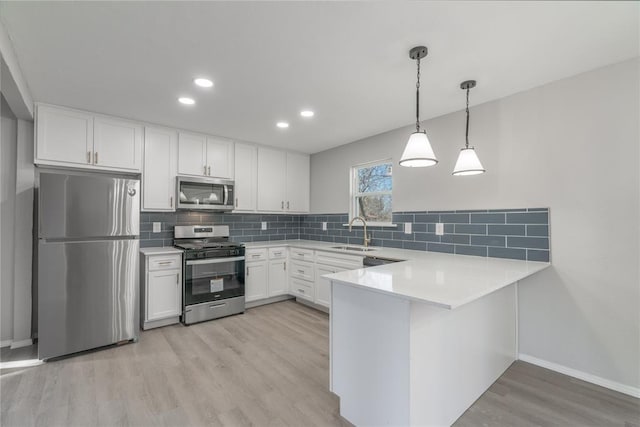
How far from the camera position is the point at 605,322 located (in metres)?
2.08

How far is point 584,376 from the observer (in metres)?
2.16

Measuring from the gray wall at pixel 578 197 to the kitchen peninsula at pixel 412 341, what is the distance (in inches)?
20.5

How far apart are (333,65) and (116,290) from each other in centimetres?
281

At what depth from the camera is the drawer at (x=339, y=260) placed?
3.23m

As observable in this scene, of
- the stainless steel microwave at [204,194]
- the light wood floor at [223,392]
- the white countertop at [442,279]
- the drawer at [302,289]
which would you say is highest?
the stainless steel microwave at [204,194]

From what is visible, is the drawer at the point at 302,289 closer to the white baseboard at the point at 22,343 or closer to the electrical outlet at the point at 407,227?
the electrical outlet at the point at 407,227

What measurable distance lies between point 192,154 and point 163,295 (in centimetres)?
172

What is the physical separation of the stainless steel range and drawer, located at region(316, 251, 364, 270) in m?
1.01

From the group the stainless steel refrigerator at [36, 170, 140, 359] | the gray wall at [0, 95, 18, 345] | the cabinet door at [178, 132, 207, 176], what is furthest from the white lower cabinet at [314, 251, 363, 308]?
the gray wall at [0, 95, 18, 345]

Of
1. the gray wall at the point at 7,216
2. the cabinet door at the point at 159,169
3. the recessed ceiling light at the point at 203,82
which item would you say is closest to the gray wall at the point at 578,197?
the recessed ceiling light at the point at 203,82

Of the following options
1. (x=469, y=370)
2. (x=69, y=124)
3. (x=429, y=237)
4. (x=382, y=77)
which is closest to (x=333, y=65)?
(x=382, y=77)

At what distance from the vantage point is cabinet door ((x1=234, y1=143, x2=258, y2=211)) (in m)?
4.04

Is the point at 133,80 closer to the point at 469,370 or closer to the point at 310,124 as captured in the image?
the point at 310,124

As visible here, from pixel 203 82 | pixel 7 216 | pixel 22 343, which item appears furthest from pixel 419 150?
pixel 22 343
